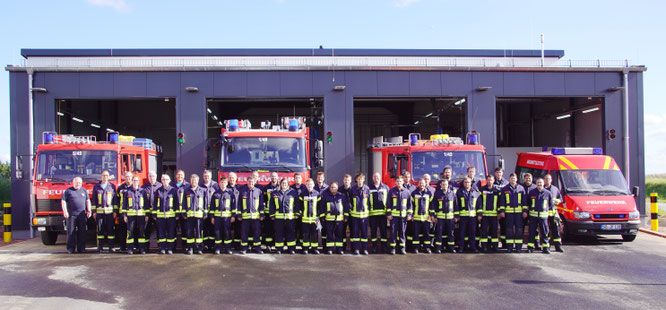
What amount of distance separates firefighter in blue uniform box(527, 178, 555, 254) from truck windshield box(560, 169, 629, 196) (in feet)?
5.56

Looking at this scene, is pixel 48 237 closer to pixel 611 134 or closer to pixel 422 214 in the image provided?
pixel 422 214

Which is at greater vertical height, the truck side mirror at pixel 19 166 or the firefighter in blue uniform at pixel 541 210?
the truck side mirror at pixel 19 166

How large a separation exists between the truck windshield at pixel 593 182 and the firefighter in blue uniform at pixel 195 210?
26.8 ft

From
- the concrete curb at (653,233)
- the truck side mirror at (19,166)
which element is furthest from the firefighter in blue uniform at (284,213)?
the concrete curb at (653,233)

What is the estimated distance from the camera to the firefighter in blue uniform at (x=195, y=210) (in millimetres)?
9000

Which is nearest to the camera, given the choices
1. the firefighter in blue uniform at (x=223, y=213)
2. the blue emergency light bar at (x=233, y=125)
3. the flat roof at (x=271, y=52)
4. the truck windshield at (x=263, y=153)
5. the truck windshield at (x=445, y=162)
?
the firefighter in blue uniform at (x=223, y=213)

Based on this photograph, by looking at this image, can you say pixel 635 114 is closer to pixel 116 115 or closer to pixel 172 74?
pixel 172 74

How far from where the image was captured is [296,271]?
7625mm

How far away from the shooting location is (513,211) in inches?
365

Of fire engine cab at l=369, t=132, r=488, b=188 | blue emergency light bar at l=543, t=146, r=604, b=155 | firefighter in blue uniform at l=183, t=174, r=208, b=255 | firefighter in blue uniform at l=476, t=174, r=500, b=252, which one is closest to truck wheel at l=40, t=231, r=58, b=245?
firefighter in blue uniform at l=183, t=174, r=208, b=255

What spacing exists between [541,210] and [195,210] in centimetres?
697

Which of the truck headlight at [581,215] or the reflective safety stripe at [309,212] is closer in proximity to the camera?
the reflective safety stripe at [309,212]

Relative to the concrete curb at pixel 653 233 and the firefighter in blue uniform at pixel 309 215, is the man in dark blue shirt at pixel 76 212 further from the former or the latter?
the concrete curb at pixel 653 233

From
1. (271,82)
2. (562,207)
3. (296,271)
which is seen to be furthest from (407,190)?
(271,82)
